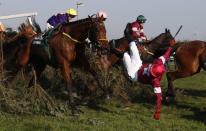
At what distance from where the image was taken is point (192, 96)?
14328mm

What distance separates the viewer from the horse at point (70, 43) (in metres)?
11.4

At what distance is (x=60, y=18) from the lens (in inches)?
513

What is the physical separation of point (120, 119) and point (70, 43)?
2.44m

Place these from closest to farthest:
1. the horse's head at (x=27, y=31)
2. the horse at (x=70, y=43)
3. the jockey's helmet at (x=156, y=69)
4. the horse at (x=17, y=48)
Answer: the jockey's helmet at (x=156, y=69) < the horse at (x=70, y=43) < the horse at (x=17, y=48) < the horse's head at (x=27, y=31)

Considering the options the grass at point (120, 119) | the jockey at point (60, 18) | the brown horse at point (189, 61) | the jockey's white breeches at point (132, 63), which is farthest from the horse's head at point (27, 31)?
the jockey's white breeches at point (132, 63)

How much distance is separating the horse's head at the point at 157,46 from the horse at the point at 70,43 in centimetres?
211

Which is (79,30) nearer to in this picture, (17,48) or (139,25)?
(17,48)

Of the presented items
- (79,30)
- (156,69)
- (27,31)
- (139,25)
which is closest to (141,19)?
(139,25)

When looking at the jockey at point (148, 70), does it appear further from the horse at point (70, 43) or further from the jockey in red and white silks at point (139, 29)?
the jockey in red and white silks at point (139, 29)

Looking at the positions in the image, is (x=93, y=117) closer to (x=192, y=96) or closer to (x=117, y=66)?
(x=117, y=66)

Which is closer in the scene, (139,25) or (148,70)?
(148,70)

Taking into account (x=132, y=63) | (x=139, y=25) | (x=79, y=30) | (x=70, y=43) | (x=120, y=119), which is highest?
(x=139, y=25)

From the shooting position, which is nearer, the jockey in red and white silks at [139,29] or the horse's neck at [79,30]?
the horse's neck at [79,30]

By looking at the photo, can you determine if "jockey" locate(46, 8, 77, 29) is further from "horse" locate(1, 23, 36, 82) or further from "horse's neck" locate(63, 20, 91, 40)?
"horse's neck" locate(63, 20, 91, 40)
